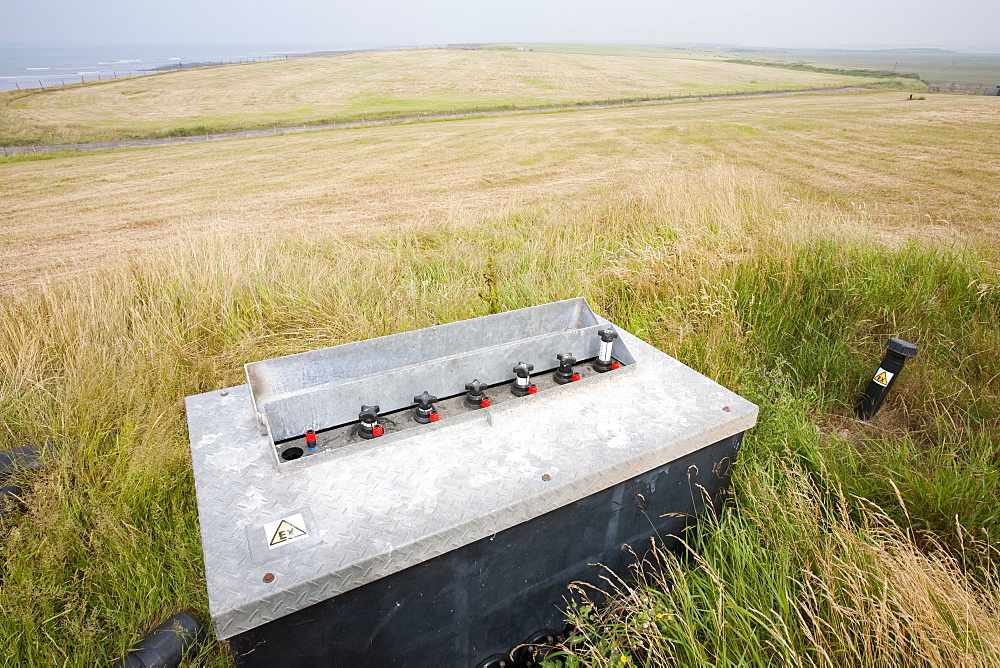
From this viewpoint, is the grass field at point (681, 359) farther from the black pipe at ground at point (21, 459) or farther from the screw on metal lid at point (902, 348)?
the screw on metal lid at point (902, 348)

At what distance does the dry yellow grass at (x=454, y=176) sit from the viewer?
854 centimetres

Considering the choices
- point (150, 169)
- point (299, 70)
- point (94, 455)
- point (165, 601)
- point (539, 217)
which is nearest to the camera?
point (165, 601)

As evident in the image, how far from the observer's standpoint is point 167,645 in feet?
6.40

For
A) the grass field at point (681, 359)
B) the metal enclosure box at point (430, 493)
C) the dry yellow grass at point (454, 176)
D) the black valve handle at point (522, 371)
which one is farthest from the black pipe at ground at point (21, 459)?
the dry yellow grass at point (454, 176)

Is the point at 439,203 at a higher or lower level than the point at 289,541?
lower

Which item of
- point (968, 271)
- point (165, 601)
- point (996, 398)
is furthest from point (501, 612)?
point (968, 271)

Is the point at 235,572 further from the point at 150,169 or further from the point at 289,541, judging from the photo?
the point at 150,169

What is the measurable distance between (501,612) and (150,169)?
17751mm

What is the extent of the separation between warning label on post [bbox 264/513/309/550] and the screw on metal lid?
3264mm

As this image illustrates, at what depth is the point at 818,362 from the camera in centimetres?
367

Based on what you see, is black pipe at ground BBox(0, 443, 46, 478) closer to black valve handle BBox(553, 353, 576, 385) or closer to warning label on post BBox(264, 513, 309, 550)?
warning label on post BBox(264, 513, 309, 550)

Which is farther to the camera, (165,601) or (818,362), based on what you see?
(818,362)

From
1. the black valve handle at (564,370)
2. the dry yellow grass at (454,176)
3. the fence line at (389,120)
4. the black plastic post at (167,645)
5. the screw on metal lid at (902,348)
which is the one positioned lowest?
the fence line at (389,120)

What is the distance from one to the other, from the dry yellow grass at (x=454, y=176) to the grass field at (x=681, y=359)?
0.28 meters
